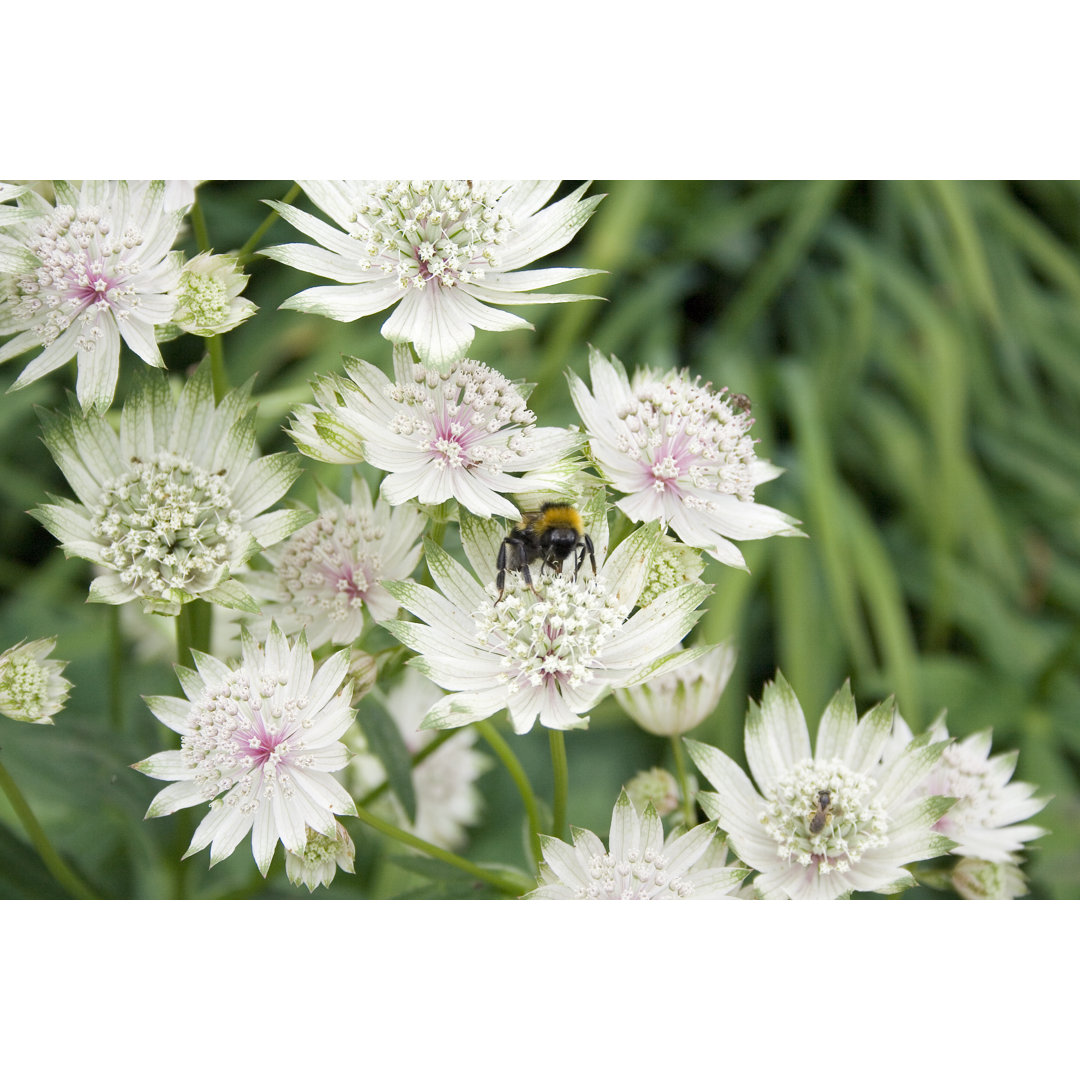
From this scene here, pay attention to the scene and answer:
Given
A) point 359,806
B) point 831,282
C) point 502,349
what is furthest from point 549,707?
point 831,282

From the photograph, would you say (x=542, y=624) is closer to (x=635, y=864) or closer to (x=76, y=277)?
(x=635, y=864)

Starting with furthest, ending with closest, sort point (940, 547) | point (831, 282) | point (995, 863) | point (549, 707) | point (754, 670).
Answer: point (831, 282)
point (754, 670)
point (940, 547)
point (995, 863)
point (549, 707)

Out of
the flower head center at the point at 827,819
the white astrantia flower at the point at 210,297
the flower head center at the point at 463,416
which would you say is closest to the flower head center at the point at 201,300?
the white astrantia flower at the point at 210,297

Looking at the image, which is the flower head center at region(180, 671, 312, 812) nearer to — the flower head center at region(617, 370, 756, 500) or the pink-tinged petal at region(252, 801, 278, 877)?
the pink-tinged petal at region(252, 801, 278, 877)

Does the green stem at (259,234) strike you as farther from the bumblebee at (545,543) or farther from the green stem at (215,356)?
the bumblebee at (545,543)

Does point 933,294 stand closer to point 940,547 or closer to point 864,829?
point 940,547

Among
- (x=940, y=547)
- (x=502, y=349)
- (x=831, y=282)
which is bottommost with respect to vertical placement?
(x=940, y=547)
